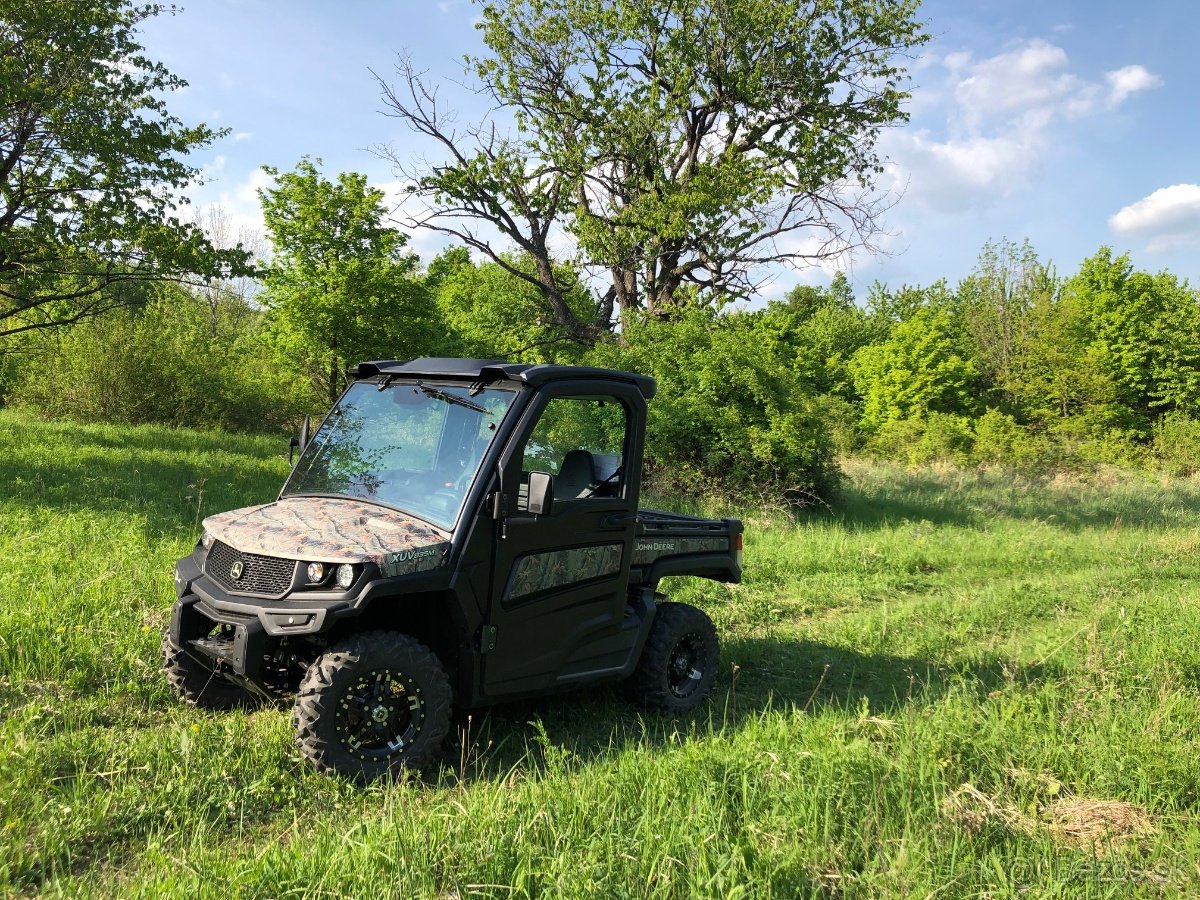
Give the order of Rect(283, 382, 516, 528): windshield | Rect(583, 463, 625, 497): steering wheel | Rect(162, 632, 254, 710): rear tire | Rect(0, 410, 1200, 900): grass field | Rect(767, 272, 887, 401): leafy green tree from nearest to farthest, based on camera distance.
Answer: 1. Rect(0, 410, 1200, 900): grass field
2. Rect(283, 382, 516, 528): windshield
3. Rect(162, 632, 254, 710): rear tire
4. Rect(583, 463, 625, 497): steering wheel
5. Rect(767, 272, 887, 401): leafy green tree

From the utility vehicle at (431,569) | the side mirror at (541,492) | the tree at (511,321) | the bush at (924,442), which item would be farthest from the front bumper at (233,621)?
the bush at (924,442)

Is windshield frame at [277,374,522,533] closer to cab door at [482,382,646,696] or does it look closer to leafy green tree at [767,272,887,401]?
cab door at [482,382,646,696]

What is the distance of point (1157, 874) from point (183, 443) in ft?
56.8

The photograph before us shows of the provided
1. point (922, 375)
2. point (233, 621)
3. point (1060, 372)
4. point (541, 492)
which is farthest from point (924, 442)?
point (233, 621)

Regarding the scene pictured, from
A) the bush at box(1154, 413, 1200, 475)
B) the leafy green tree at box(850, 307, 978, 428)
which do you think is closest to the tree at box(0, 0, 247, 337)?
the bush at box(1154, 413, 1200, 475)

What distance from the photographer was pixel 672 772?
3984 mm

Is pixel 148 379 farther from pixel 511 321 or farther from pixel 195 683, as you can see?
pixel 195 683

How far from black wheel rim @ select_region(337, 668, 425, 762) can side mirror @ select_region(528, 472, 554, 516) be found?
1041 millimetres

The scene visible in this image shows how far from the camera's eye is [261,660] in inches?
154

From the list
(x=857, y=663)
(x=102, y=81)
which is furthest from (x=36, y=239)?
(x=857, y=663)

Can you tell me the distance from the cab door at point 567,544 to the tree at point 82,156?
471 inches

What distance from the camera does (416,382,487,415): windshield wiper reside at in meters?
4.60

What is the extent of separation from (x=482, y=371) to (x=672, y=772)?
2300 mm

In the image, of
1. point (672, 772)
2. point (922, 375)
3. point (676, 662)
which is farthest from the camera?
point (922, 375)
